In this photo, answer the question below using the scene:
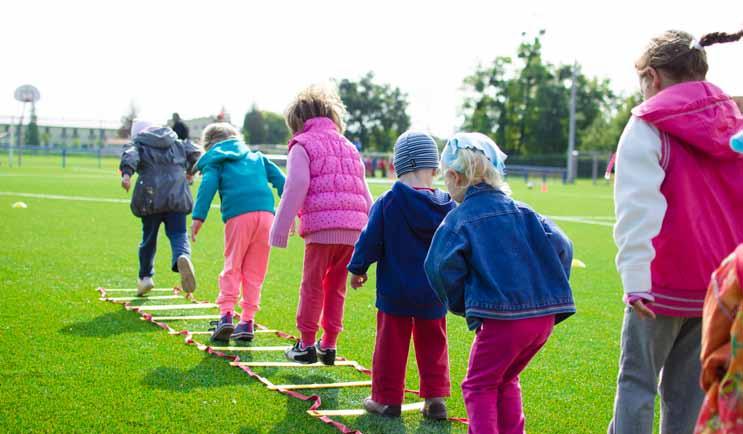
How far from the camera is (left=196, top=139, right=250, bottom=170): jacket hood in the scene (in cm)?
633

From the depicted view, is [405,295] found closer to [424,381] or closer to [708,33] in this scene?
[424,381]

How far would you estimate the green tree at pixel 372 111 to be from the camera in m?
92.6

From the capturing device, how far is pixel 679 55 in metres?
3.30

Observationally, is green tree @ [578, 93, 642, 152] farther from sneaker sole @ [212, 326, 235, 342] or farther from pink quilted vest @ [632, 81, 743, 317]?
pink quilted vest @ [632, 81, 743, 317]

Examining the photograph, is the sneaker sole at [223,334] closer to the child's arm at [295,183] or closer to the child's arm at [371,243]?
the child's arm at [295,183]

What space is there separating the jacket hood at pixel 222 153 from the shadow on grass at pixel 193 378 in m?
1.65

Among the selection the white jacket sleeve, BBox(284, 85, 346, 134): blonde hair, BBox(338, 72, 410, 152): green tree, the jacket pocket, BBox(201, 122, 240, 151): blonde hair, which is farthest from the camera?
BBox(338, 72, 410, 152): green tree

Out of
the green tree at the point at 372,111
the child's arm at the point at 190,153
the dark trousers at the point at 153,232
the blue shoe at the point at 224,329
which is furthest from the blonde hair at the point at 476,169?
the green tree at the point at 372,111

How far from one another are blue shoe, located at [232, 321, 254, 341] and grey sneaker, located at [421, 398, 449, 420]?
2106 mm

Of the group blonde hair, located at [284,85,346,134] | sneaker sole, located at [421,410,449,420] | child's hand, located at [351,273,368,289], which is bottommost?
sneaker sole, located at [421,410,449,420]

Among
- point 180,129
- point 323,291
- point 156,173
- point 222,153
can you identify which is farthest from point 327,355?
point 180,129

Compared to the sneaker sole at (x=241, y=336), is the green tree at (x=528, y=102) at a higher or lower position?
higher

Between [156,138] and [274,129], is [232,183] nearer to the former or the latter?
[156,138]

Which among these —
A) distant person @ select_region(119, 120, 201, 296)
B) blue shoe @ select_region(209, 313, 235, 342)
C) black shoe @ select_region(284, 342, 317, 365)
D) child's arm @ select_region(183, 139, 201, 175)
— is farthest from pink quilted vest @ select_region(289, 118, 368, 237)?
child's arm @ select_region(183, 139, 201, 175)
